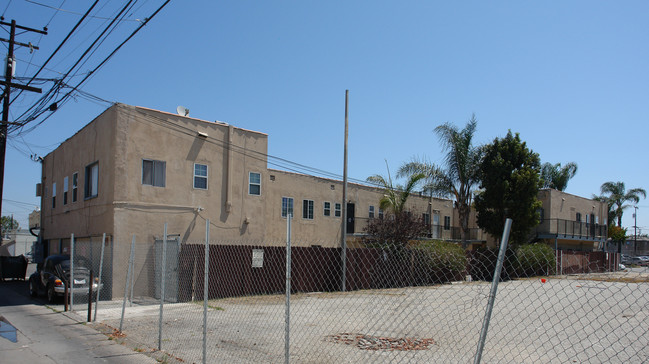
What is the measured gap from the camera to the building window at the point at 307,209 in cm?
2877

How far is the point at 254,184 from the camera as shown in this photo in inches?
940

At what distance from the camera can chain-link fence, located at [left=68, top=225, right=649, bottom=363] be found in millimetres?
7941

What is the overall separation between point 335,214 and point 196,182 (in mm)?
10914

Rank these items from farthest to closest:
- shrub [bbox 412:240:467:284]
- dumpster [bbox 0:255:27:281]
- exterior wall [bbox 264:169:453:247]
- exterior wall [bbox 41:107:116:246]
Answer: exterior wall [bbox 264:169:453:247] → dumpster [bbox 0:255:27:281] → exterior wall [bbox 41:107:116:246] → shrub [bbox 412:240:467:284]

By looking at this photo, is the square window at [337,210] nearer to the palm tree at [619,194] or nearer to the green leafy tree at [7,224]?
the palm tree at [619,194]

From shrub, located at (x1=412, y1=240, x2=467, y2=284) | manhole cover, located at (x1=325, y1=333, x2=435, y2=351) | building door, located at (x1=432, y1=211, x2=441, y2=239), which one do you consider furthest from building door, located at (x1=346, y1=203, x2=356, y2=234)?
manhole cover, located at (x1=325, y1=333, x2=435, y2=351)

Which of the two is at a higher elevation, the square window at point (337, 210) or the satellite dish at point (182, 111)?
the satellite dish at point (182, 111)

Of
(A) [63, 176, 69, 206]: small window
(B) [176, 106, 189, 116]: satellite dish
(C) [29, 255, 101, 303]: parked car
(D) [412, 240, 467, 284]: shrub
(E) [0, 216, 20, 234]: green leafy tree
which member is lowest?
(E) [0, 216, 20, 234]: green leafy tree

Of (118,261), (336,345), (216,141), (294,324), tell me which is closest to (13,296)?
(118,261)

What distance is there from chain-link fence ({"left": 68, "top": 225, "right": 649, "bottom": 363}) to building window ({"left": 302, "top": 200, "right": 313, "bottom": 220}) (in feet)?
23.3

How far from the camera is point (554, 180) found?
4731cm

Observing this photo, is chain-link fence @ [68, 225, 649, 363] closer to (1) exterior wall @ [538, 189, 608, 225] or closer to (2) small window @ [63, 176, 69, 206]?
(2) small window @ [63, 176, 69, 206]

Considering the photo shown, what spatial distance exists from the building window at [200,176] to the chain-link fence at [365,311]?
95.4 inches

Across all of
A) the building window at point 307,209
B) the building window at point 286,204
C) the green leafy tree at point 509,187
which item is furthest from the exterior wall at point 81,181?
the green leafy tree at point 509,187
